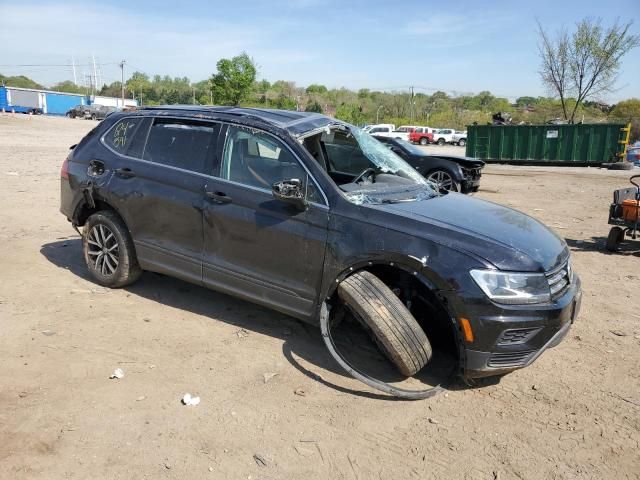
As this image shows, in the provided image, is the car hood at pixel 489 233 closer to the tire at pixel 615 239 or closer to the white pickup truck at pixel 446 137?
the tire at pixel 615 239

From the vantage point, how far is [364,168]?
4.63 meters

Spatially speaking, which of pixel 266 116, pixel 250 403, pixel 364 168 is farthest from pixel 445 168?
pixel 250 403

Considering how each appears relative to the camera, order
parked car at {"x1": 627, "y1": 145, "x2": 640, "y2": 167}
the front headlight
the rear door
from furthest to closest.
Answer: parked car at {"x1": 627, "y1": 145, "x2": 640, "y2": 167}
the rear door
the front headlight

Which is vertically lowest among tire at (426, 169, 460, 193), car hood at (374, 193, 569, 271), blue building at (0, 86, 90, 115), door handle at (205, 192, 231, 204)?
tire at (426, 169, 460, 193)

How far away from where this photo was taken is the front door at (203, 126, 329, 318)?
3.73m

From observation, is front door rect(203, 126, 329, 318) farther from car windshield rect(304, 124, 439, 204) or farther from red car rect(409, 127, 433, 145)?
red car rect(409, 127, 433, 145)

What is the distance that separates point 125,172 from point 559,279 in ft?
12.0

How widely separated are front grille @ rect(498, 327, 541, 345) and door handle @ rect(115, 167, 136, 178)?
3.33 metres

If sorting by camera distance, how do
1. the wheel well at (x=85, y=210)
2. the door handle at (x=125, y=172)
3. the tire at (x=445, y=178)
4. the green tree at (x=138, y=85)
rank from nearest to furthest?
the door handle at (x=125, y=172) < the wheel well at (x=85, y=210) < the tire at (x=445, y=178) < the green tree at (x=138, y=85)

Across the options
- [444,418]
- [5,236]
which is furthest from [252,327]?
[5,236]

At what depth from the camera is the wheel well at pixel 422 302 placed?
3.51 meters

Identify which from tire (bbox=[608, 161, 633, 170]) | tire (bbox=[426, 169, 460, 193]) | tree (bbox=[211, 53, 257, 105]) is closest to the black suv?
tire (bbox=[426, 169, 460, 193])

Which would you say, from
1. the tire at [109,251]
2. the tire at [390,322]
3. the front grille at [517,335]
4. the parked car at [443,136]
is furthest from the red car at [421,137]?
the front grille at [517,335]

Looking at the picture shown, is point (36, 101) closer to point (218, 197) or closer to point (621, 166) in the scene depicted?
point (621, 166)
